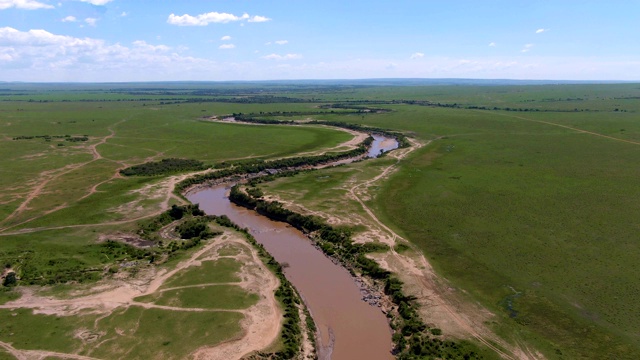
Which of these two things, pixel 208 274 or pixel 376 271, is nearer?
pixel 208 274

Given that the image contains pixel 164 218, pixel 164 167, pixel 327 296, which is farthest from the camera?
pixel 164 167

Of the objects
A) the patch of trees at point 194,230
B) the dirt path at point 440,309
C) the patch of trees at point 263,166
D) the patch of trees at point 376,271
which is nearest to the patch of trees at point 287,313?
the patch of trees at point 194,230

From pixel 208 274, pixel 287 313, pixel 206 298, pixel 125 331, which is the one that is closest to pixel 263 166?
pixel 208 274

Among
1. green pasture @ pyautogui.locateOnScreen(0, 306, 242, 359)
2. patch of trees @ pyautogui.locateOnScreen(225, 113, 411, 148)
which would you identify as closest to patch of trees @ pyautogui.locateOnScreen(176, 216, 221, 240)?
green pasture @ pyautogui.locateOnScreen(0, 306, 242, 359)

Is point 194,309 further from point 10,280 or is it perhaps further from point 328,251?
A: point 10,280

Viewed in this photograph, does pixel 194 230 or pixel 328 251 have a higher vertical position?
pixel 194 230

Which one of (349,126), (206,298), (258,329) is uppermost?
(349,126)
